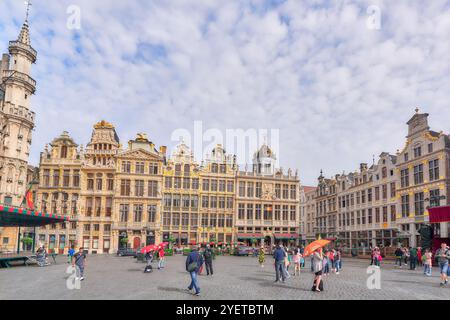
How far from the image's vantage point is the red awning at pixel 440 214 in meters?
Answer: 27.4

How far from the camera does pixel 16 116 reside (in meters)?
42.2

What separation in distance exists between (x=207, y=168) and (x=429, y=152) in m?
30.1

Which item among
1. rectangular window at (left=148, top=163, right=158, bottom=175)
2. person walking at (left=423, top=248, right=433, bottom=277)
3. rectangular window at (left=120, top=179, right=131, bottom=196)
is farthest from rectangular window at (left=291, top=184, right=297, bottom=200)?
person walking at (left=423, top=248, right=433, bottom=277)

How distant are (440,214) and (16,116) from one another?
4381cm

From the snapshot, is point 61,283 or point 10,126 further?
point 10,126

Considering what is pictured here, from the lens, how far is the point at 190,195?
2167 inches

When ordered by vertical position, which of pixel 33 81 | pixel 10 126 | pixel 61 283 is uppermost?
pixel 33 81

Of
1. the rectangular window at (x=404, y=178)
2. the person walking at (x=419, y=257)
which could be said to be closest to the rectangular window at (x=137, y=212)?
the rectangular window at (x=404, y=178)

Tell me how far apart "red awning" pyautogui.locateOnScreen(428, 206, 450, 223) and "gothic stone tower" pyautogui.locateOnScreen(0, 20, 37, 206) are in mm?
42471

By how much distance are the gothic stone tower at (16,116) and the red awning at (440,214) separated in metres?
42.5

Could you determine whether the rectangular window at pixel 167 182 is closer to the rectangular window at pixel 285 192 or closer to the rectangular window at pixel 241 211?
the rectangular window at pixel 241 211

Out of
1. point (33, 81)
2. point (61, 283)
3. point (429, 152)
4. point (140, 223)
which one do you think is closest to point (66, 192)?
point (140, 223)

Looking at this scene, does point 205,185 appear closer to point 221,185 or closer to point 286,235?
point 221,185
